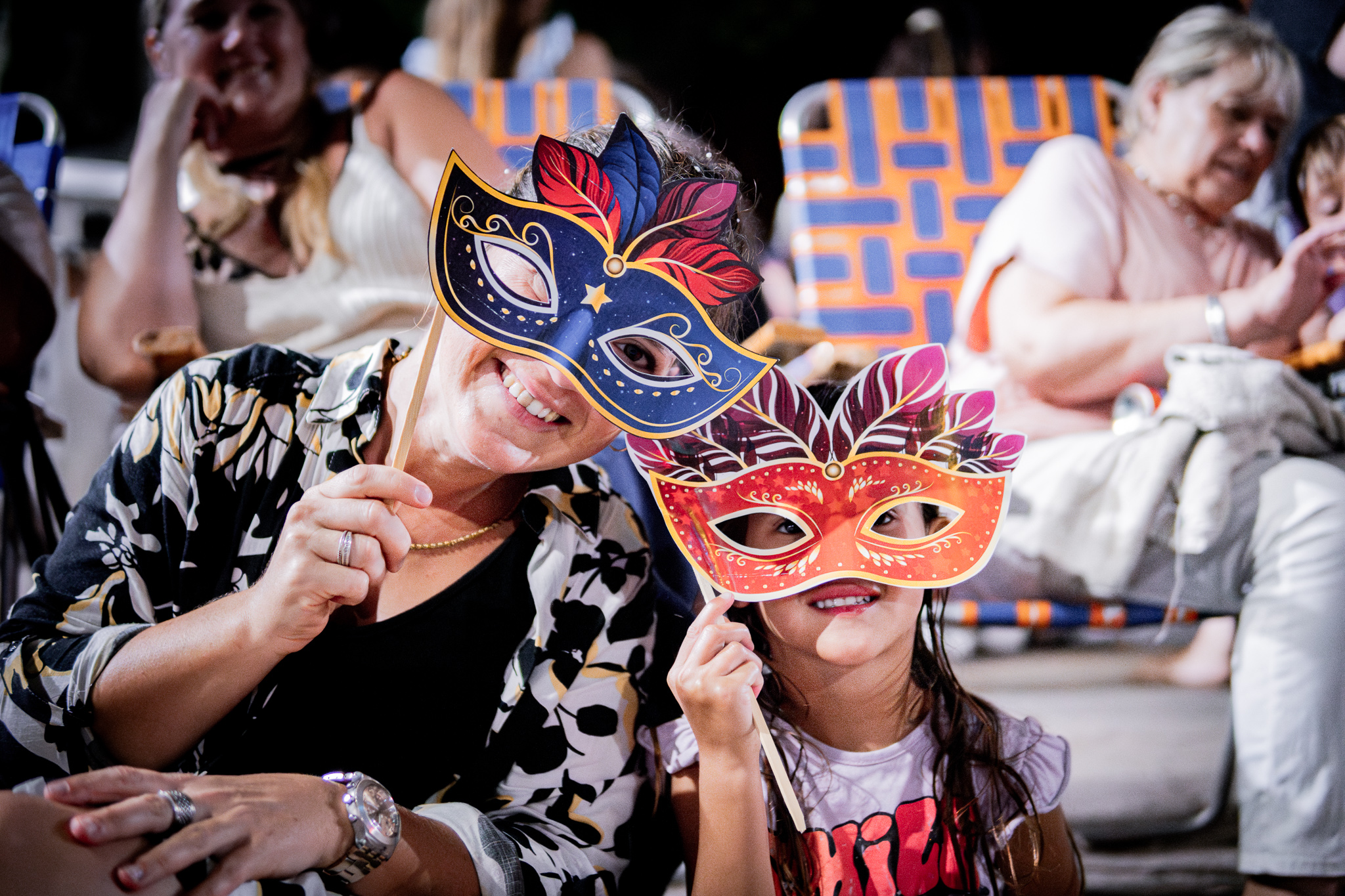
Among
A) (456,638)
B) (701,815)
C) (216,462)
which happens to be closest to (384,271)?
(216,462)

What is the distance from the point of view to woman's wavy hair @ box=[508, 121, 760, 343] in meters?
0.94

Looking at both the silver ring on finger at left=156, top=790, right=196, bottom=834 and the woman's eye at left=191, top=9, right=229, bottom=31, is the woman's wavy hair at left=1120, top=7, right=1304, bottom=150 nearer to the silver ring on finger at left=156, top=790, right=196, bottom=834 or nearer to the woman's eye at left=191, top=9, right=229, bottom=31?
the woman's eye at left=191, top=9, right=229, bottom=31

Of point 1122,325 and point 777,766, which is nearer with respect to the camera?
point 777,766

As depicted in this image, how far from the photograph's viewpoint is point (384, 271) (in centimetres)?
172

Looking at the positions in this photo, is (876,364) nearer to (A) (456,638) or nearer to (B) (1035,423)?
(A) (456,638)

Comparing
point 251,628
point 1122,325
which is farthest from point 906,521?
point 1122,325

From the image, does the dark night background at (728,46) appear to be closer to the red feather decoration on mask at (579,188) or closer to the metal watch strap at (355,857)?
the red feather decoration on mask at (579,188)

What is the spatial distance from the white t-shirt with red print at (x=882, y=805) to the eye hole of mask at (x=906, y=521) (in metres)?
0.20

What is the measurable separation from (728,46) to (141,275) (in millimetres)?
2152

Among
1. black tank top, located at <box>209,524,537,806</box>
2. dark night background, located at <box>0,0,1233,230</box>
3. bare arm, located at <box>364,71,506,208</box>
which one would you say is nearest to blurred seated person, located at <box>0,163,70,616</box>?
bare arm, located at <box>364,71,506,208</box>

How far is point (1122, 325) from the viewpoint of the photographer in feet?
5.37

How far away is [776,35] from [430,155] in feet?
5.93

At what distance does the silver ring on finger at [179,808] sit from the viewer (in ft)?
2.32

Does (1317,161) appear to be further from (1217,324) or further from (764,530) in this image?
(764,530)
